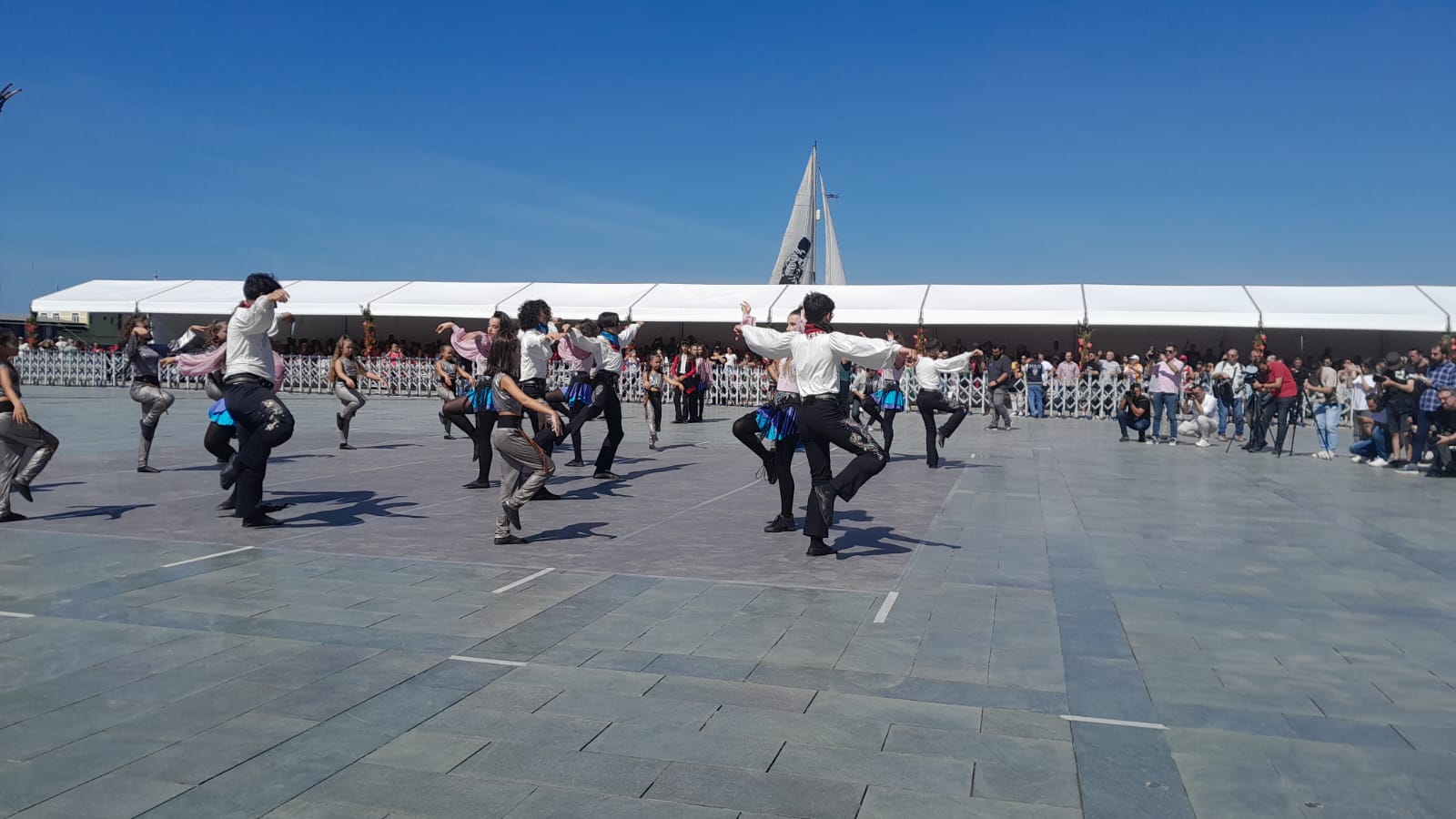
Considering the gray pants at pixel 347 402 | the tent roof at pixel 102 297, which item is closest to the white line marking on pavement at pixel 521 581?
the gray pants at pixel 347 402

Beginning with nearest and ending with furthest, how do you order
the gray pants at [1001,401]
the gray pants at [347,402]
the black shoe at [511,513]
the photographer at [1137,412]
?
1. the black shoe at [511,513]
2. the gray pants at [347,402]
3. the photographer at [1137,412]
4. the gray pants at [1001,401]

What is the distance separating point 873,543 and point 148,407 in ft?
26.6

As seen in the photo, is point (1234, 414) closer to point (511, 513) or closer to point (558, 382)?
point (511, 513)

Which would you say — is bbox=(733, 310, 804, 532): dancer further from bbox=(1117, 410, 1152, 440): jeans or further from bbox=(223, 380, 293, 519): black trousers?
bbox=(1117, 410, 1152, 440): jeans

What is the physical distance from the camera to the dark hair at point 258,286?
7.53 meters

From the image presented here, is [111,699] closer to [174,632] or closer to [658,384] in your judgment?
[174,632]

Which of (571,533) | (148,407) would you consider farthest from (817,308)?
(148,407)

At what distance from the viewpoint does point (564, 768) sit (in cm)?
331

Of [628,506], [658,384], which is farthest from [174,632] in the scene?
[658,384]

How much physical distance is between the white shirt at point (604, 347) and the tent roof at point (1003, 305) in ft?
62.0

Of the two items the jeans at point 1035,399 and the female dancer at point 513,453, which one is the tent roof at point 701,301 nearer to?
the jeans at point 1035,399

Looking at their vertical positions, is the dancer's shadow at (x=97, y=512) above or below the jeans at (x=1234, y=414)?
below

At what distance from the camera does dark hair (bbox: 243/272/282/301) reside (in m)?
7.53

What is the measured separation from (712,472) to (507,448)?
5167mm
